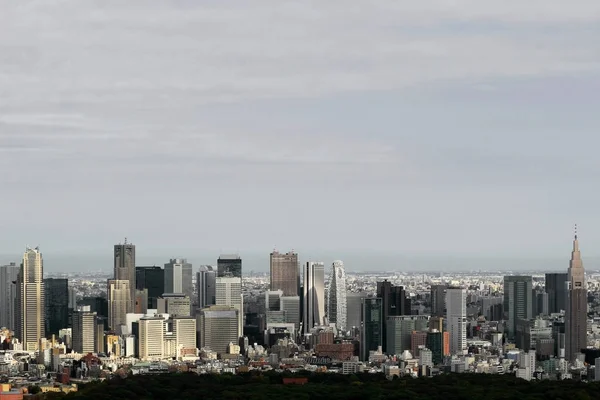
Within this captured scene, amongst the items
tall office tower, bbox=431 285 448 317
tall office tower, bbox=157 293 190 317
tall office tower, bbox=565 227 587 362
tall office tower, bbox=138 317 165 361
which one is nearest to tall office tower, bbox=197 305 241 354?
tall office tower, bbox=157 293 190 317

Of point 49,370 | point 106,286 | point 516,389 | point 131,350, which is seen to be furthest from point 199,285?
point 516,389

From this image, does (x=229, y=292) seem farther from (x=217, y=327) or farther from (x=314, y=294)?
(x=217, y=327)

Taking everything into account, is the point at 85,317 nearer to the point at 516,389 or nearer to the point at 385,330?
the point at 385,330

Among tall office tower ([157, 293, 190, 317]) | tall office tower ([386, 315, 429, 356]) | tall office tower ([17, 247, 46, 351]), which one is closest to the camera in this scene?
tall office tower ([386, 315, 429, 356])

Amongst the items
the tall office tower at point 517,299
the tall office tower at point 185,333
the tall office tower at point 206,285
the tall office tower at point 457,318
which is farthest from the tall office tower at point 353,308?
the tall office tower at point 185,333

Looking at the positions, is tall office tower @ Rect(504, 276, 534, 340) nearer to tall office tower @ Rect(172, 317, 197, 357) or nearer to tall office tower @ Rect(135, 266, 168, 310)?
tall office tower @ Rect(172, 317, 197, 357)

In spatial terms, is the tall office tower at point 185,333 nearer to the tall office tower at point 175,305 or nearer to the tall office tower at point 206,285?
the tall office tower at point 175,305

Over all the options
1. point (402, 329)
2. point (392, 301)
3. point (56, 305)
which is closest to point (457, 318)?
point (392, 301)
